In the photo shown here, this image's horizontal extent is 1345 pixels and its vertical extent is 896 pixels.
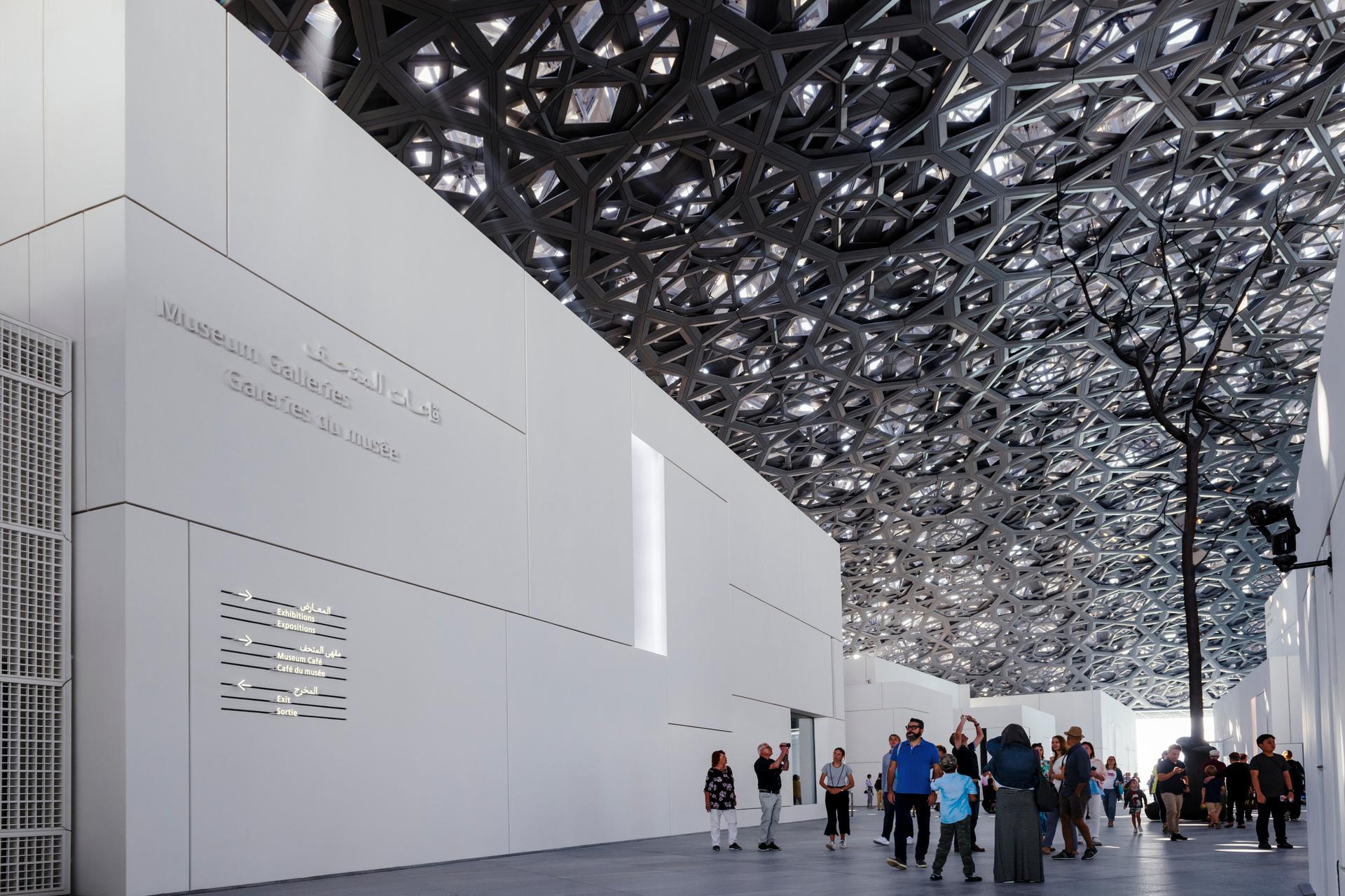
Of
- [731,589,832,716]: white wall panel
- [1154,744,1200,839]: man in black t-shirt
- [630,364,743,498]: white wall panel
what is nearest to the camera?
[1154,744,1200,839]: man in black t-shirt

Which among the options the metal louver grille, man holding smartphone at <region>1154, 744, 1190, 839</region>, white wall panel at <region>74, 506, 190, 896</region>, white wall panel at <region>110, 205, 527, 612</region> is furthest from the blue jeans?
the metal louver grille

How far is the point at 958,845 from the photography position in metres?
10.4

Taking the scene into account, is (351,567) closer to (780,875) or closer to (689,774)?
(780,875)

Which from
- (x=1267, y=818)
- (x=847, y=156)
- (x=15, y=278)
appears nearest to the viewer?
(x=15, y=278)

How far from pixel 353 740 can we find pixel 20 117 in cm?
564

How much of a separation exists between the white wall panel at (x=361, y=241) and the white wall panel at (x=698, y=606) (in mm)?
5491

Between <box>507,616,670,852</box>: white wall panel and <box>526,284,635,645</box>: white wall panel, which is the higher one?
<box>526,284,635,645</box>: white wall panel

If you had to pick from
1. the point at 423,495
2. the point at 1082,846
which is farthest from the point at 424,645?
the point at 1082,846

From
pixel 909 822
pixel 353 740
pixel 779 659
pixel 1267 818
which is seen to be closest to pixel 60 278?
pixel 353 740

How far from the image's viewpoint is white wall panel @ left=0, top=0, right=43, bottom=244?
818cm

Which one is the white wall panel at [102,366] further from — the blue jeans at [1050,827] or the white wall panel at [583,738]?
the blue jeans at [1050,827]

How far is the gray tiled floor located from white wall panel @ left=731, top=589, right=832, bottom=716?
6438 millimetres

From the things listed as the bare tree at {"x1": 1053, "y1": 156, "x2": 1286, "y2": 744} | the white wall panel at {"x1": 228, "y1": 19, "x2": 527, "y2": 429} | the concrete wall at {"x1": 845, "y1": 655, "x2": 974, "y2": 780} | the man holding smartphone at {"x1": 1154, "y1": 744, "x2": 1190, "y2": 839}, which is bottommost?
the concrete wall at {"x1": 845, "y1": 655, "x2": 974, "y2": 780}

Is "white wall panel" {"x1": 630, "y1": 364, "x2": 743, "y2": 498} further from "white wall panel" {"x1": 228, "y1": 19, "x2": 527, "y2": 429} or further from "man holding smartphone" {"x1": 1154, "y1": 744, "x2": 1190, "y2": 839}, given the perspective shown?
"man holding smartphone" {"x1": 1154, "y1": 744, "x2": 1190, "y2": 839}
